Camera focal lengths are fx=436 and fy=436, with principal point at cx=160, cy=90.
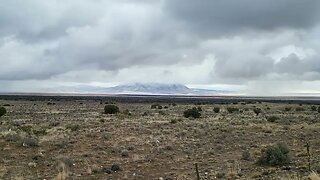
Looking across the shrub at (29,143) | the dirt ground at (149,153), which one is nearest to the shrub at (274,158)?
the dirt ground at (149,153)

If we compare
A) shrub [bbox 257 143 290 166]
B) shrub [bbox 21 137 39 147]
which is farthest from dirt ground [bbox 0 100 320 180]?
shrub [bbox 257 143 290 166]

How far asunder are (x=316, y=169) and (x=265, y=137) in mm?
14186

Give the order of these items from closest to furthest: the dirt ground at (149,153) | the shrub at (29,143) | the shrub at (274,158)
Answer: the dirt ground at (149,153)
the shrub at (274,158)
the shrub at (29,143)

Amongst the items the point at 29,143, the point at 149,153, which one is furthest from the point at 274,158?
the point at 29,143

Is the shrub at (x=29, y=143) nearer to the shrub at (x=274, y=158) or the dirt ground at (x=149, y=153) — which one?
the dirt ground at (x=149, y=153)

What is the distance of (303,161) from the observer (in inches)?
829

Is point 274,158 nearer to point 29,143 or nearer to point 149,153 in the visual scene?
point 149,153

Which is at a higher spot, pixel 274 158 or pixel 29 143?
pixel 274 158

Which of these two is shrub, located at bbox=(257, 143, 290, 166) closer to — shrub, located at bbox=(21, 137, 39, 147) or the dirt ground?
the dirt ground

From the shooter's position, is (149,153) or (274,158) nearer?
(274,158)

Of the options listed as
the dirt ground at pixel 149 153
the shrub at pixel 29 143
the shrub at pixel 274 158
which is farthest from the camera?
the shrub at pixel 29 143

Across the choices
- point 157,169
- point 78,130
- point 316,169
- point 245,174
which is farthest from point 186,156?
point 78,130

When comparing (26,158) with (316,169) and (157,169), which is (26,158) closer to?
(157,169)

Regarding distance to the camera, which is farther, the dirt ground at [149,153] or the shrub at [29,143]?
the shrub at [29,143]
